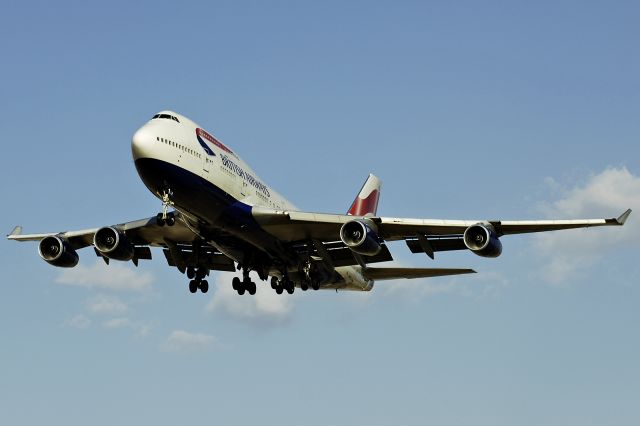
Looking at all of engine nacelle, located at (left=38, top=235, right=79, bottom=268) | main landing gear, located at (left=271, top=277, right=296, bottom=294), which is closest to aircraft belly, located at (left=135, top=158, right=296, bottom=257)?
main landing gear, located at (left=271, top=277, right=296, bottom=294)

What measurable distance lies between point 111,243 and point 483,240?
17.1 metres

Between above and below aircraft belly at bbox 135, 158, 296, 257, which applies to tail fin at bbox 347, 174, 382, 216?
above

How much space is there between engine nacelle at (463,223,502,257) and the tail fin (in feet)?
51.4

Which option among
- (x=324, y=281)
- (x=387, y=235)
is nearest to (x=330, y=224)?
(x=387, y=235)

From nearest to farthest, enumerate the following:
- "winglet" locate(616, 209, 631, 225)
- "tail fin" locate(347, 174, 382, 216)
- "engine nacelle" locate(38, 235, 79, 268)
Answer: "winglet" locate(616, 209, 631, 225), "engine nacelle" locate(38, 235, 79, 268), "tail fin" locate(347, 174, 382, 216)

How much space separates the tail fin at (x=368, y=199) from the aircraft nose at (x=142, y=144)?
20173 mm

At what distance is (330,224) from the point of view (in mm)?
44062

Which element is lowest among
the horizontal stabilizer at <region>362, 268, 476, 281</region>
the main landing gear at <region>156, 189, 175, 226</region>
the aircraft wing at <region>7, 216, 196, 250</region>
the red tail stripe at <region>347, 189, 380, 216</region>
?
the main landing gear at <region>156, 189, 175, 226</region>

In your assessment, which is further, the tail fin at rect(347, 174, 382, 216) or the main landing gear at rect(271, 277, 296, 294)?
the tail fin at rect(347, 174, 382, 216)

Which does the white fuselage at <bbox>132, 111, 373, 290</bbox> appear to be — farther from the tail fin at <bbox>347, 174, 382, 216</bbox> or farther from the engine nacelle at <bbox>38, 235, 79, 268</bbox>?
the tail fin at <bbox>347, 174, 382, 216</bbox>

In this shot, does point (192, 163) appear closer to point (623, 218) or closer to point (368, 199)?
point (623, 218)

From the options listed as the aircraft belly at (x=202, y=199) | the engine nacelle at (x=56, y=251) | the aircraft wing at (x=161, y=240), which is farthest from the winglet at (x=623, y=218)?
the engine nacelle at (x=56, y=251)

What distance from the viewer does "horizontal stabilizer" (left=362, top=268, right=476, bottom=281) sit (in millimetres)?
48175

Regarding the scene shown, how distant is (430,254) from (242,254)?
8961 mm
